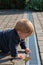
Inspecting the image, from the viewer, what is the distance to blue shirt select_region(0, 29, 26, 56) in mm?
3312

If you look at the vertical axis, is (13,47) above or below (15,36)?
below

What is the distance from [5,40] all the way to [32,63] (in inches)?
21.9

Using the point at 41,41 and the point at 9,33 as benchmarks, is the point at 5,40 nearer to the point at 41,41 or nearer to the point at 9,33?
the point at 9,33

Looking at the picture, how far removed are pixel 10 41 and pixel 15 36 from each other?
10 centimetres

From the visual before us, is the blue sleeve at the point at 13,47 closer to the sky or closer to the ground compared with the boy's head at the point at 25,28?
closer to the ground

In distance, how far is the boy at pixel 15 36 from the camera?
3.22 m

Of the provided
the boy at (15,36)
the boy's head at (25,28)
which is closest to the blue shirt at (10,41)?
the boy at (15,36)

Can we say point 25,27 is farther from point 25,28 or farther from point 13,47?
point 13,47

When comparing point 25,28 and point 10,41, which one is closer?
point 25,28

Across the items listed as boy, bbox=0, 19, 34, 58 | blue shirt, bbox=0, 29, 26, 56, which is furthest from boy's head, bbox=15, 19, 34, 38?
blue shirt, bbox=0, 29, 26, 56

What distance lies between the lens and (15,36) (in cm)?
333

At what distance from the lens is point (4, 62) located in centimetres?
327

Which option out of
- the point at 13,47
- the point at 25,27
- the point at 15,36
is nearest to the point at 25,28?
the point at 25,27

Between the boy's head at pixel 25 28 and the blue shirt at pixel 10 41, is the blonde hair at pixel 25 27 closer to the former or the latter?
the boy's head at pixel 25 28
